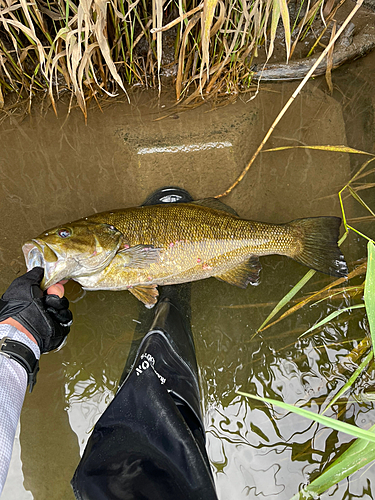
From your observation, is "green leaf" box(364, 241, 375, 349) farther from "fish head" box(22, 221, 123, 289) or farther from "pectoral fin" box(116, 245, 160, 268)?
"fish head" box(22, 221, 123, 289)

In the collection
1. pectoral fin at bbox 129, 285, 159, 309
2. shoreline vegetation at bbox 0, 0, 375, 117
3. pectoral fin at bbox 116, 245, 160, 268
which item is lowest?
pectoral fin at bbox 129, 285, 159, 309

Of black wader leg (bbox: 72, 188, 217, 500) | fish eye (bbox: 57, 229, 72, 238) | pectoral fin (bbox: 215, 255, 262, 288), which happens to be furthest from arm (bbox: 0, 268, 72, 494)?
pectoral fin (bbox: 215, 255, 262, 288)

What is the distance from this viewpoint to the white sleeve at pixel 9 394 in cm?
172

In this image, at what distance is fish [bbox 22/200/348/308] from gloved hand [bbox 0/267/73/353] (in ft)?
0.39

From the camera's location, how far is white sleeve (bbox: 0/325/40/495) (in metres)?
1.72

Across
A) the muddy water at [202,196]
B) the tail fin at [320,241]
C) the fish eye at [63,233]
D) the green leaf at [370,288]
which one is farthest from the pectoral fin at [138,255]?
the green leaf at [370,288]

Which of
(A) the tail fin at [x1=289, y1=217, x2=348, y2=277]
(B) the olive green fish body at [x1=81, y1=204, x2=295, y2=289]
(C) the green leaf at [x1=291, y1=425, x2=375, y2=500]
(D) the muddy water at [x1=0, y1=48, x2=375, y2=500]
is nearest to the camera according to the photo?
(C) the green leaf at [x1=291, y1=425, x2=375, y2=500]

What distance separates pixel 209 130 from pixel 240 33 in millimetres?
724

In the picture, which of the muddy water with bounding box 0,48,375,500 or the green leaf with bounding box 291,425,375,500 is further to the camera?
the muddy water with bounding box 0,48,375,500

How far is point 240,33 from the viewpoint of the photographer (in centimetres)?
258

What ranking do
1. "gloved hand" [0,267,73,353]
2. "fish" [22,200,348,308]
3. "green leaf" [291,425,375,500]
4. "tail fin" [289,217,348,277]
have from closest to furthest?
"green leaf" [291,425,375,500]
"gloved hand" [0,267,73,353]
"fish" [22,200,348,308]
"tail fin" [289,217,348,277]

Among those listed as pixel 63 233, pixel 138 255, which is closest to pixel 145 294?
pixel 138 255

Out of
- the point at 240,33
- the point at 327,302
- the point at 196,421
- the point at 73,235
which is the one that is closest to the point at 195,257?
the point at 73,235

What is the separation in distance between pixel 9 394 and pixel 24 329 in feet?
1.21
